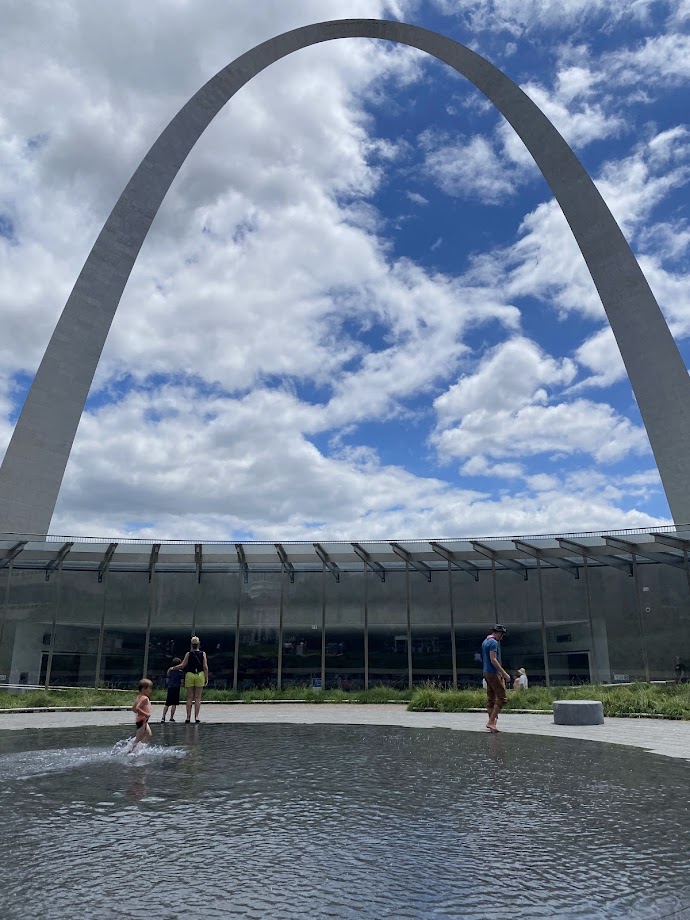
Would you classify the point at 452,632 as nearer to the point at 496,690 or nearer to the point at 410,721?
the point at 410,721

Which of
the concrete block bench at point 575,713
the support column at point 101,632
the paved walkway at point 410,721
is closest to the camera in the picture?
the paved walkway at point 410,721

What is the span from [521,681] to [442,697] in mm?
4625

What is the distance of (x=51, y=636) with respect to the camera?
68.1ft

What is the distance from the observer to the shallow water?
3197 mm

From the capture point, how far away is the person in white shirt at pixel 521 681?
17478 mm

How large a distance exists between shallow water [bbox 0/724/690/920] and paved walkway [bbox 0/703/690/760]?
2.05 meters

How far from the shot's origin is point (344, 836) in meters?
4.36

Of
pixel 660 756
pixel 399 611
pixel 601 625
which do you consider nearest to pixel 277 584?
pixel 399 611

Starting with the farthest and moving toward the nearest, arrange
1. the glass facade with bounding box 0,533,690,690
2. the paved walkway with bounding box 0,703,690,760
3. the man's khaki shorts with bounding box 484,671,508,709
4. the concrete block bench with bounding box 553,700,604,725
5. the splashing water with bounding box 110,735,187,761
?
the glass facade with bounding box 0,533,690,690 < the concrete block bench with bounding box 553,700,604,725 < the man's khaki shorts with bounding box 484,671,508,709 < the paved walkway with bounding box 0,703,690,760 < the splashing water with bounding box 110,735,187,761

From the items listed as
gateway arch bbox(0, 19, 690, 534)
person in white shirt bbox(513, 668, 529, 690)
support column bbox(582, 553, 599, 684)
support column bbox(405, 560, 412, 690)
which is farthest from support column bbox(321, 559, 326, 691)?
gateway arch bbox(0, 19, 690, 534)

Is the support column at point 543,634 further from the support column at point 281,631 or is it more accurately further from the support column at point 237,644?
the support column at point 237,644

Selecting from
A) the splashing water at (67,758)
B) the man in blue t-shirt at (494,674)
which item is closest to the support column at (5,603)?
the splashing water at (67,758)

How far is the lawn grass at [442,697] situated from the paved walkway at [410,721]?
0.54 m

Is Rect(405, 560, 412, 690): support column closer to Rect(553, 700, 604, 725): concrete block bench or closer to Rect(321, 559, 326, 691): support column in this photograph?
Rect(321, 559, 326, 691): support column
